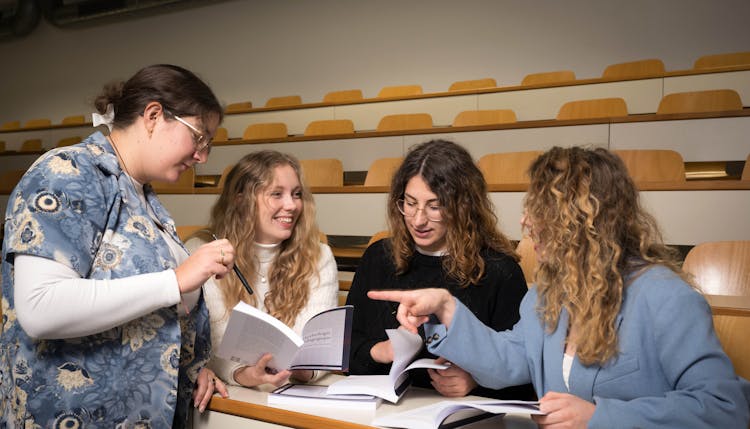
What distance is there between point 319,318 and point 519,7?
551 centimetres

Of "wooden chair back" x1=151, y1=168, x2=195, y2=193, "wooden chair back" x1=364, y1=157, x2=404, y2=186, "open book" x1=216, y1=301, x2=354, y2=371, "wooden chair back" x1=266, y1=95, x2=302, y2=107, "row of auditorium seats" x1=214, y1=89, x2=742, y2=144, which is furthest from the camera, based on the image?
"wooden chair back" x1=266, y1=95, x2=302, y2=107

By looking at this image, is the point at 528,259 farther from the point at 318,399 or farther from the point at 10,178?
the point at 10,178

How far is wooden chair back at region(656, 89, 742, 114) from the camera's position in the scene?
11.6ft

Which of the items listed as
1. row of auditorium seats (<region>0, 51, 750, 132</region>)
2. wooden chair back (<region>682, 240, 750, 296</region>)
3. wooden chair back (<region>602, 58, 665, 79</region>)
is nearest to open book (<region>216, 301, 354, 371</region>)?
wooden chair back (<region>682, 240, 750, 296</region>)

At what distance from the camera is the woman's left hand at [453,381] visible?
47.5 inches

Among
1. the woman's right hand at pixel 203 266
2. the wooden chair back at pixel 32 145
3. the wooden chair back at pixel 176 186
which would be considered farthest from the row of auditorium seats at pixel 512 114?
the woman's right hand at pixel 203 266

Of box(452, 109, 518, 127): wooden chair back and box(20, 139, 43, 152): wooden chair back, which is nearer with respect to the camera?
box(452, 109, 518, 127): wooden chair back

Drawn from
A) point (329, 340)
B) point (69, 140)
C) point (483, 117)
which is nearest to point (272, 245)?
point (329, 340)

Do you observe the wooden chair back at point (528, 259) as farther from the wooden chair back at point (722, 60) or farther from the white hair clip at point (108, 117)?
the wooden chair back at point (722, 60)

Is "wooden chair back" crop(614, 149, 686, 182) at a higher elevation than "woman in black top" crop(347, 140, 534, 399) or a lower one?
higher

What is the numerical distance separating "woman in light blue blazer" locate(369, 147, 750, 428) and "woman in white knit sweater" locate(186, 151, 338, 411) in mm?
544

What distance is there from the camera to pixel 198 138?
46.8 inches

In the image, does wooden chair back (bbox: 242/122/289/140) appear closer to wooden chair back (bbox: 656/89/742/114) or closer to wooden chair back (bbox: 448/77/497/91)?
wooden chair back (bbox: 448/77/497/91)

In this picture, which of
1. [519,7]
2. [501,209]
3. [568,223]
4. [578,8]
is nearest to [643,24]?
[578,8]
